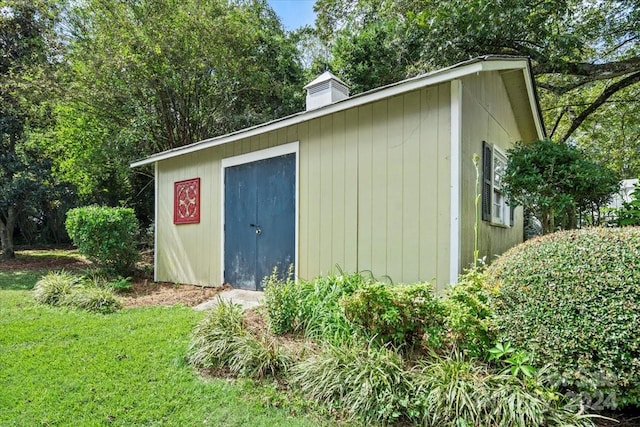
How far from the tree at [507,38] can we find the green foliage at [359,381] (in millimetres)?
8714

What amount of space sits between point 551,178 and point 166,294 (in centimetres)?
637

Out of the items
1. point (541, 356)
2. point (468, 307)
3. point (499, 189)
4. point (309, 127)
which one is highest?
point (309, 127)

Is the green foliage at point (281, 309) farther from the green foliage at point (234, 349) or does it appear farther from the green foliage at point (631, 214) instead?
the green foliage at point (631, 214)

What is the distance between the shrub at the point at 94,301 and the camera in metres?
5.01

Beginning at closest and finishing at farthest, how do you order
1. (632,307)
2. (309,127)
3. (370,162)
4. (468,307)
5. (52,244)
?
1. (632,307)
2. (468,307)
3. (370,162)
4. (309,127)
5. (52,244)

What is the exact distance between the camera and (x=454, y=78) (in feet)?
11.8

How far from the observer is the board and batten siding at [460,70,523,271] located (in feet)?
12.9

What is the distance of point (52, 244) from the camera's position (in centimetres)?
1418

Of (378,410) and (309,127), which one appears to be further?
(309,127)

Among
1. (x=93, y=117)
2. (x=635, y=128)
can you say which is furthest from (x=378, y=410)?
(x=635, y=128)

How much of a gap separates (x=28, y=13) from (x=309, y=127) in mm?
11310

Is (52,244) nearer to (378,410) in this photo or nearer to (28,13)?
(28,13)

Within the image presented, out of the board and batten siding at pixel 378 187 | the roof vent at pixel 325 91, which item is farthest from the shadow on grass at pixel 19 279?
the roof vent at pixel 325 91

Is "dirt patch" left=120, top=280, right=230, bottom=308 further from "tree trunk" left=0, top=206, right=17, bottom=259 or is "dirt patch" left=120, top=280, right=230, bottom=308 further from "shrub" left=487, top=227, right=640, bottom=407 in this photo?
"tree trunk" left=0, top=206, right=17, bottom=259
